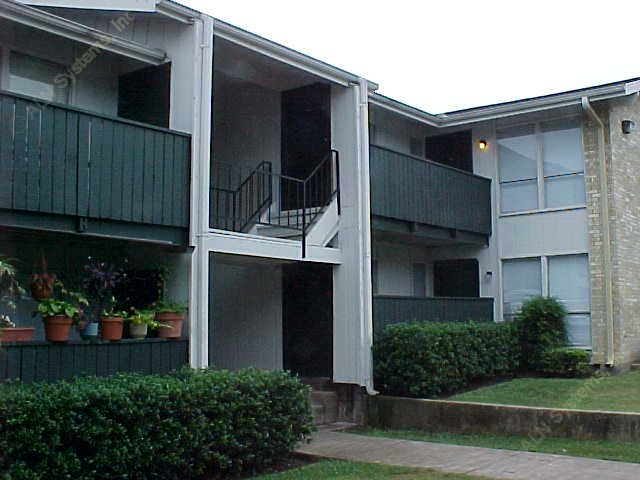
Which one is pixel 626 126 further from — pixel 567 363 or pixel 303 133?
pixel 303 133

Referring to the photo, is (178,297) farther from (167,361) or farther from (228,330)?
(228,330)

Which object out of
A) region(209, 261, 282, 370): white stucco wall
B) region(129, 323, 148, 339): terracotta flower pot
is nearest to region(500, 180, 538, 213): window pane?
region(209, 261, 282, 370): white stucco wall

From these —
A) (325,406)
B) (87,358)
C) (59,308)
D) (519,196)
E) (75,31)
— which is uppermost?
(75,31)

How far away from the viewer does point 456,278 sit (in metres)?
18.5

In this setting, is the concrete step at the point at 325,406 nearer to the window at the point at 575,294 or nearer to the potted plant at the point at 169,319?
the potted plant at the point at 169,319

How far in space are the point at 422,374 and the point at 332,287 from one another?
2.22 m

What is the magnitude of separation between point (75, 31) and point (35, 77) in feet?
3.94

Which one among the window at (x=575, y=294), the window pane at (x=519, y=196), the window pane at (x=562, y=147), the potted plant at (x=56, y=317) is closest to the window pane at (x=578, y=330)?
the window at (x=575, y=294)

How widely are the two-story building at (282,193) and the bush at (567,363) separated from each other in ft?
2.34

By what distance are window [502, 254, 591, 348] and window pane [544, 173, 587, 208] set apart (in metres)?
1.16

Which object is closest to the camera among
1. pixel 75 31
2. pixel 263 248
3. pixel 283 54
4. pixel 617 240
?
pixel 75 31

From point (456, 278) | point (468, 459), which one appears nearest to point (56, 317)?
point (468, 459)

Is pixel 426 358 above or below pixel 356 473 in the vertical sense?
above

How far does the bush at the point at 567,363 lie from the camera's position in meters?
15.8
